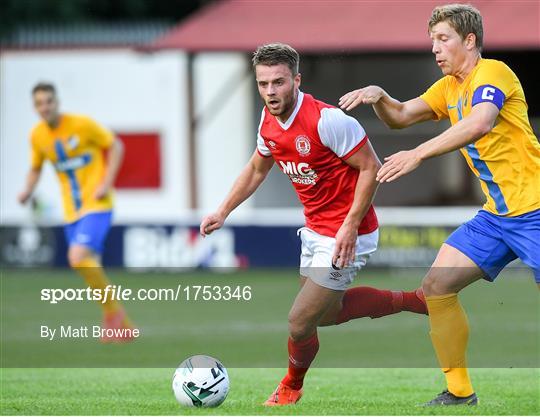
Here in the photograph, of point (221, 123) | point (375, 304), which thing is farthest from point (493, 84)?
point (221, 123)

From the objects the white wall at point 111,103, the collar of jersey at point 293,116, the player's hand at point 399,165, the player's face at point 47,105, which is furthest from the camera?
the white wall at point 111,103

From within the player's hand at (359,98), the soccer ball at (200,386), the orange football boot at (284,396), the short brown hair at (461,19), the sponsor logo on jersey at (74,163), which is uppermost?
the short brown hair at (461,19)

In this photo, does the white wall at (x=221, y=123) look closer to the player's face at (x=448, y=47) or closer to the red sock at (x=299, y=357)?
the red sock at (x=299, y=357)

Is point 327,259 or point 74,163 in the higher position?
point 327,259

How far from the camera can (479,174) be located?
687 centimetres

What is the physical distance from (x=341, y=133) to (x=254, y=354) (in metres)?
4.01

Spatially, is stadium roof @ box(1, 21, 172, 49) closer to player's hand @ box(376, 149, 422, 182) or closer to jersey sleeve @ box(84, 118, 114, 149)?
jersey sleeve @ box(84, 118, 114, 149)

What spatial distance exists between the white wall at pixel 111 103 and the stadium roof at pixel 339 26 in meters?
2.66

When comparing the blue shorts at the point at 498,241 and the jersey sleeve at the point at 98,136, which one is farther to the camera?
the jersey sleeve at the point at 98,136

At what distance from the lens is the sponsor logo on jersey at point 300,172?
7055mm

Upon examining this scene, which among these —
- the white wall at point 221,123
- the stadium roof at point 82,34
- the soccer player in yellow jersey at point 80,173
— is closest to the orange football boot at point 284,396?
the soccer player in yellow jersey at point 80,173

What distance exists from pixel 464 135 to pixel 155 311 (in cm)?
850

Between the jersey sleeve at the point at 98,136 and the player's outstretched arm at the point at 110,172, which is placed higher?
the jersey sleeve at the point at 98,136

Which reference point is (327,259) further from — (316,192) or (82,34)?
(82,34)
